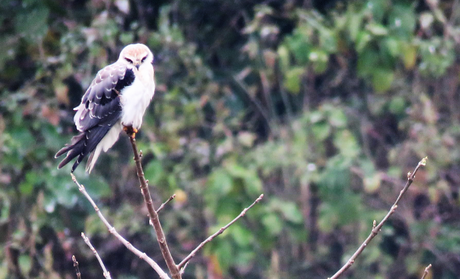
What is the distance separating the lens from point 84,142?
9.70 feet

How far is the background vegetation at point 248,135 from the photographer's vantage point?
16.5 ft

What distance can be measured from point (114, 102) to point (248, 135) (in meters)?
2.42

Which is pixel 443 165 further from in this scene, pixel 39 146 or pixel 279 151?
pixel 39 146

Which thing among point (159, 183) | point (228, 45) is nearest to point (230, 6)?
point (228, 45)

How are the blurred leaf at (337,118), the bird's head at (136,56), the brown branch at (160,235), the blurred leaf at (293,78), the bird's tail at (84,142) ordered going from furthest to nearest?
the blurred leaf at (293,78)
the blurred leaf at (337,118)
the bird's head at (136,56)
the bird's tail at (84,142)
the brown branch at (160,235)

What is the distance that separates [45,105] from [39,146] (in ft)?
1.06

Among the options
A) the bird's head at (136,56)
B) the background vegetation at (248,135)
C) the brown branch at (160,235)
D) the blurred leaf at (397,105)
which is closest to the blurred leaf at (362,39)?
the background vegetation at (248,135)

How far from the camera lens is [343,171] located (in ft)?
17.4

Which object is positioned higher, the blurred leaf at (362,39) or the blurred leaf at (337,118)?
the blurred leaf at (362,39)

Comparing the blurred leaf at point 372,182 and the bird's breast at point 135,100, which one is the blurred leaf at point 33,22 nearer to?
the bird's breast at point 135,100

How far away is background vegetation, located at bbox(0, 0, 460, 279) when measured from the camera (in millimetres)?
5035

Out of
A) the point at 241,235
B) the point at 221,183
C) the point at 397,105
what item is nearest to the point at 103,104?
the point at 221,183

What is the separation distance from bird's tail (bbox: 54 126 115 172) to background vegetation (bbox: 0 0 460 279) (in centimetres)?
184

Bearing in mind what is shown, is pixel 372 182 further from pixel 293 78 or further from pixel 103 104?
pixel 103 104
